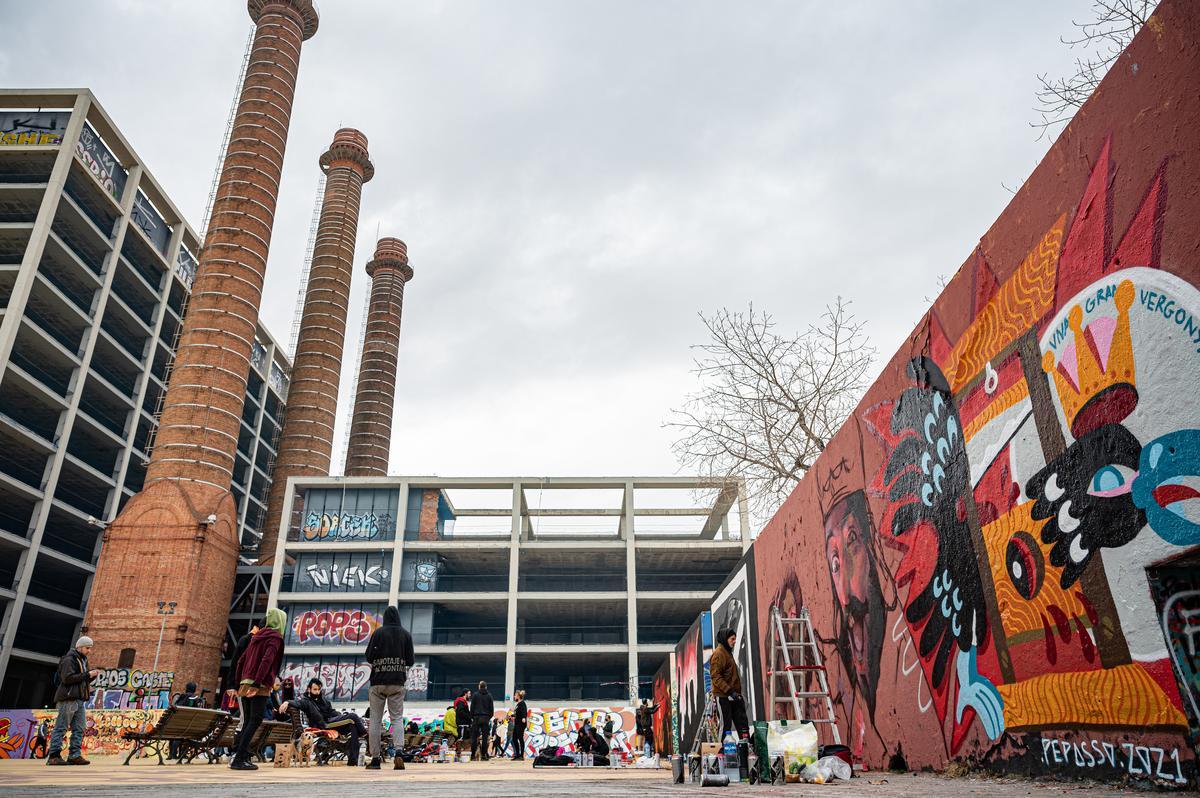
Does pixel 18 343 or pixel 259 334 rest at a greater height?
pixel 259 334

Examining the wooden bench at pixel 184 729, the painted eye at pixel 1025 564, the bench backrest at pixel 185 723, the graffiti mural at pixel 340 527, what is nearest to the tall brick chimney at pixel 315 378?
the graffiti mural at pixel 340 527

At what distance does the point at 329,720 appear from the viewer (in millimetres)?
11414

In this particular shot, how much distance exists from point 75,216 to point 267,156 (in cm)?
912

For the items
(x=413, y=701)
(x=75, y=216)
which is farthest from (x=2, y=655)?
(x=75, y=216)

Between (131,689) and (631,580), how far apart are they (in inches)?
857

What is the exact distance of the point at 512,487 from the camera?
1581 inches

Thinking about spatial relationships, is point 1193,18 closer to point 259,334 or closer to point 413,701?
point 413,701

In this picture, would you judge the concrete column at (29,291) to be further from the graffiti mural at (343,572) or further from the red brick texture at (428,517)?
the red brick texture at (428,517)

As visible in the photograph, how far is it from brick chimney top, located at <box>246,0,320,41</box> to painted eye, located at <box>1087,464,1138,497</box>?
163 feet

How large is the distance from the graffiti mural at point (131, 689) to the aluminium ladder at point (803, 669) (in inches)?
1113

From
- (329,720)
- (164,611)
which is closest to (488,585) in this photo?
→ (164,611)

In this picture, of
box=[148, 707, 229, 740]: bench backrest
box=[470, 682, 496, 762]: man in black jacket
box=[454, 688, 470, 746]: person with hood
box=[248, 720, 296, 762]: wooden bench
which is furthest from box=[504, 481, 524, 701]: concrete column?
box=[248, 720, 296, 762]: wooden bench

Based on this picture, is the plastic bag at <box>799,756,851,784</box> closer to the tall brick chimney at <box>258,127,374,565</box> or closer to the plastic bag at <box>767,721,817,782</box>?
the plastic bag at <box>767,721,817,782</box>

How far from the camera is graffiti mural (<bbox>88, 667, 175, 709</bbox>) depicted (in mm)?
28703
